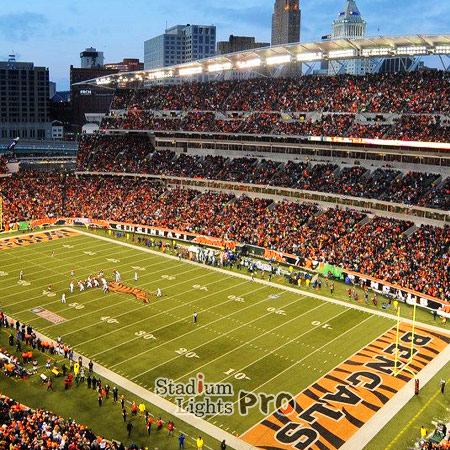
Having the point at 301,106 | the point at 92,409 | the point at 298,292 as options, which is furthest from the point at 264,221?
the point at 92,409

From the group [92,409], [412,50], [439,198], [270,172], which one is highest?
[412,50]

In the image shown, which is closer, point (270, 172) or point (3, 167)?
point (270, 172)

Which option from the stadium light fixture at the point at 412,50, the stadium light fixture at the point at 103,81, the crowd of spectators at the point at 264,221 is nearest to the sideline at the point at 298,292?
the crowd of spectators at the point at 264,221

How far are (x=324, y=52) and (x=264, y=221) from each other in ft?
64.7

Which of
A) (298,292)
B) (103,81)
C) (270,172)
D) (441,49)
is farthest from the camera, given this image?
(103,81)

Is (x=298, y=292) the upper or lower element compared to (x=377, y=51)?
lower

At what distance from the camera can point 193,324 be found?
30.8 metres

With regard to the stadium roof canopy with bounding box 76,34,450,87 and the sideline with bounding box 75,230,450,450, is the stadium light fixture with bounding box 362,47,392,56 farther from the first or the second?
the sideline with bounding box 75,230,450,450

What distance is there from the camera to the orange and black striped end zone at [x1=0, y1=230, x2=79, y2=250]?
48234mm

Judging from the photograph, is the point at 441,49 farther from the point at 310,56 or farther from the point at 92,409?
the point at 92,409

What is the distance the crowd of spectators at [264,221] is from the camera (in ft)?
125

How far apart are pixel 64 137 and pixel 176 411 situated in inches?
5663

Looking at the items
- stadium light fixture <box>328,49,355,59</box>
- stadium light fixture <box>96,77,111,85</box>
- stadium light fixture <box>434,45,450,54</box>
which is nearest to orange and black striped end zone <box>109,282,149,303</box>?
stadium light fixture <box>328,49,355,59</box>

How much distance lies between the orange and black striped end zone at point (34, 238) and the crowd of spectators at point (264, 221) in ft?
15.5
